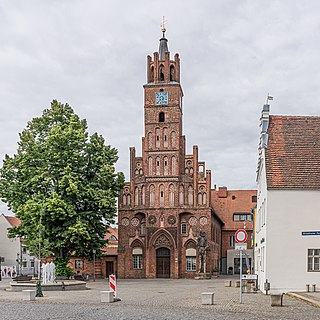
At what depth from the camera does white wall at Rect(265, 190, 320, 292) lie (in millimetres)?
29328

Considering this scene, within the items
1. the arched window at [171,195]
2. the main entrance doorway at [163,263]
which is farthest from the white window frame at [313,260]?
the main entrance doorway at [163,263]

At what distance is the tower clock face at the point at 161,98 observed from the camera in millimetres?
64625

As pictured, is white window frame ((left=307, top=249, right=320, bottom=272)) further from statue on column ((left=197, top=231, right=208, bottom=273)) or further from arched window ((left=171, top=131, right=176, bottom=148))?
arched window ((left=171, top=131, right=176, bottom=148))

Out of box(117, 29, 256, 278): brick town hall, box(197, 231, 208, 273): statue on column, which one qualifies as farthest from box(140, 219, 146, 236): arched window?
box(197, 231, 208, 273): statue on column

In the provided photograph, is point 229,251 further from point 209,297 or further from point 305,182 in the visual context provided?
point 209,297

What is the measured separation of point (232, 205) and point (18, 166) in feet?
126

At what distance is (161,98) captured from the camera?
213 ft

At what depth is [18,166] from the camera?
48.4m

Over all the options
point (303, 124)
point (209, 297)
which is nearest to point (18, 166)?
point (303, 124)

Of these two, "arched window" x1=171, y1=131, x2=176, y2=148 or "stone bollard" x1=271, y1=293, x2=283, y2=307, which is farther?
"arched window" x1=171, y1=131, x2=176, y2=148

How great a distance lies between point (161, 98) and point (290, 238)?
122 feet

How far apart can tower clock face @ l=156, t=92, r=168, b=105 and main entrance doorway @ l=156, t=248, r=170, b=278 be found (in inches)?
607

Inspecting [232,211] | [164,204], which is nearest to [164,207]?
[164,204]

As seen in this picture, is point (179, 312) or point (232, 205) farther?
point (232, 205)
